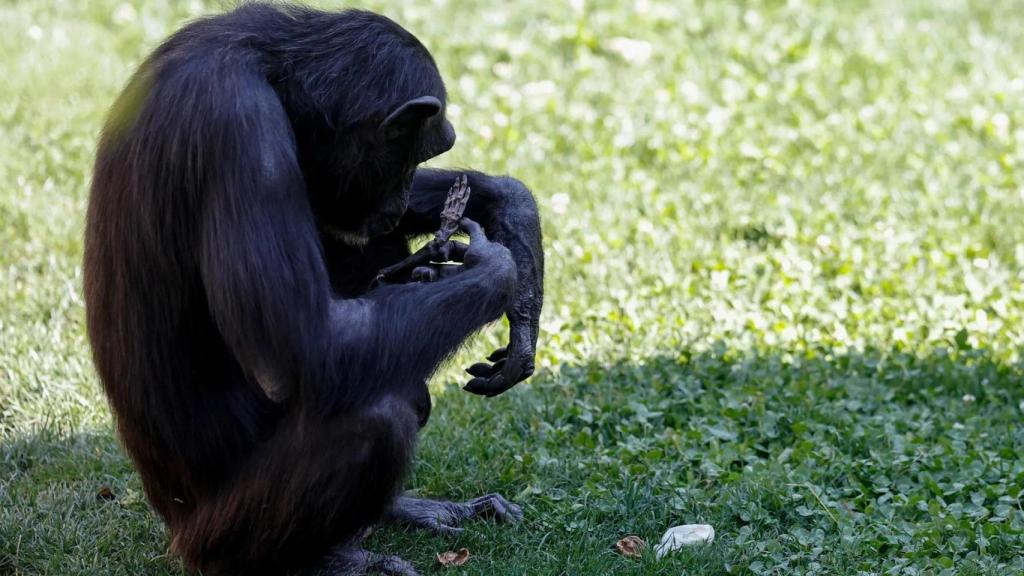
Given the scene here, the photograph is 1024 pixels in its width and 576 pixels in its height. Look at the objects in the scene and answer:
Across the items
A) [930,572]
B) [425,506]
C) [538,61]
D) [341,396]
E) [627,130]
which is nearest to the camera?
[341,396]

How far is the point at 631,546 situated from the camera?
4.19m

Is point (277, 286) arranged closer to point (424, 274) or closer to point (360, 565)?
point (424, 274)

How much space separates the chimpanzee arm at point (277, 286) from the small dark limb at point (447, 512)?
0.91m

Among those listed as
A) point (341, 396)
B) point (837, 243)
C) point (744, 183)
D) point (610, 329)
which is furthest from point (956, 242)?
point (341, 396)

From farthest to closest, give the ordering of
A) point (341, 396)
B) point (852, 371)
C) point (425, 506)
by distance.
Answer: point (852, 371) → point (425, 506) → point (341, 396)

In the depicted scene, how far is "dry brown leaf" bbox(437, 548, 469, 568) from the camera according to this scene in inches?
162

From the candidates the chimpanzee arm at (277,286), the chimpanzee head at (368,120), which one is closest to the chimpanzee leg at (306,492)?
the chimpanzee arm at (277,286)

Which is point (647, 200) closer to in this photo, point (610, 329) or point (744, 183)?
point (744, 183)

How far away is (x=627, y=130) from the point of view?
297 inches

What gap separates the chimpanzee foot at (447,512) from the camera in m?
4.29

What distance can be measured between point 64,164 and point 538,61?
306 cm

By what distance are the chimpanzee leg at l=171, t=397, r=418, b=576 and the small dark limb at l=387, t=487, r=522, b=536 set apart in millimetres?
534

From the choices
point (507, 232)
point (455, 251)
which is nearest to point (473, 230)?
point (455, 251)

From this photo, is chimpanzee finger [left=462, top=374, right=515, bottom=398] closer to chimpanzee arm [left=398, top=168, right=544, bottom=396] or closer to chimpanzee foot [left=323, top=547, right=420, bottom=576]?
chimpanzee arm [left=398, top=168, right=544, bottom=396]
